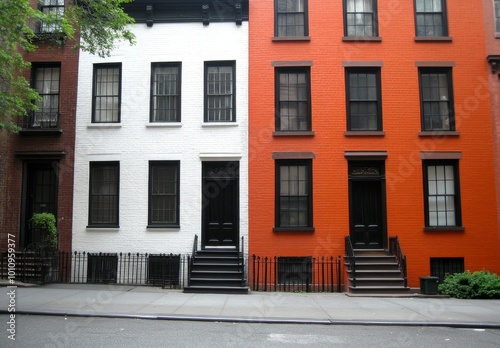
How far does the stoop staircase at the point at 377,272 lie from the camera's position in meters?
13.7

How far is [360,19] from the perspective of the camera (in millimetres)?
16156

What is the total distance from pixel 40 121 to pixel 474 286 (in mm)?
15110

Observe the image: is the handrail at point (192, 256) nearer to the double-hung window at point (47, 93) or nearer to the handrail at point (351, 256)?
the handrail at point (351, 256)

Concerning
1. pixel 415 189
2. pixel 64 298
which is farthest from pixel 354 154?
pixel 64 298

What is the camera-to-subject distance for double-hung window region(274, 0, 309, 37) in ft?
53.0

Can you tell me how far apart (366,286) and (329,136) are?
5.02 m

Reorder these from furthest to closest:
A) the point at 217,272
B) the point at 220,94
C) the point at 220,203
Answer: the point at 220,94, the point at 220,203, the point at 217,272

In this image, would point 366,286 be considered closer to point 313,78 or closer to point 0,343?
point 313,78

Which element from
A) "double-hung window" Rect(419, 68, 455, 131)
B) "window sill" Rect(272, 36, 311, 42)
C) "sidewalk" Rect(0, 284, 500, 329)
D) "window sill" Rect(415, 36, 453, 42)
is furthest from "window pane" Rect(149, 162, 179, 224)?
"window sill" Rect(415, 36, 453, 42)

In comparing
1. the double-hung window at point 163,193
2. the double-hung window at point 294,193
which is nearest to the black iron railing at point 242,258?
the double-hung window at point 294,193

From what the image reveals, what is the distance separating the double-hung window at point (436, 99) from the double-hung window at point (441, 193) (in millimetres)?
1298

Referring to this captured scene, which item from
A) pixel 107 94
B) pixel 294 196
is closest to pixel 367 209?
pixel 294 196

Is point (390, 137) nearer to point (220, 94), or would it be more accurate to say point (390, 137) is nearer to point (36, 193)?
point (220, 94)

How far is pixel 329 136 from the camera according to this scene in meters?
15.5
